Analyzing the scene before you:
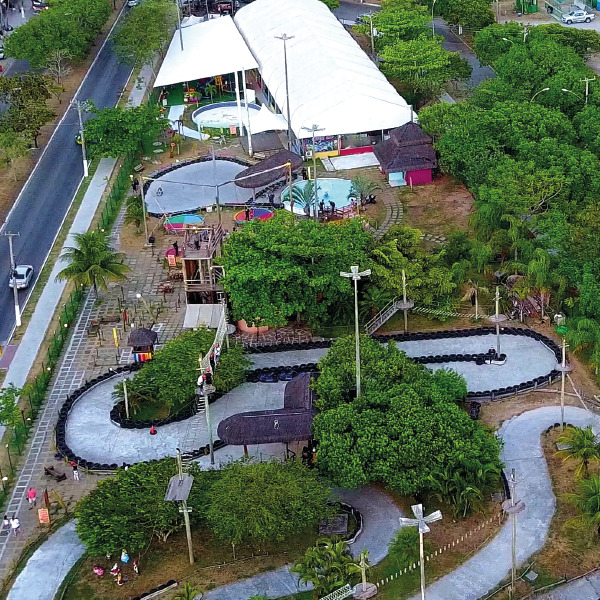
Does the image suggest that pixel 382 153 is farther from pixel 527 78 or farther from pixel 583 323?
pixel 583 323

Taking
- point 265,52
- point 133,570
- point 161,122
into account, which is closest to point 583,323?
point 133,570

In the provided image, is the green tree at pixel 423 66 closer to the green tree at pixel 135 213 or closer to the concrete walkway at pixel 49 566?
the green tree at pixel 135 213

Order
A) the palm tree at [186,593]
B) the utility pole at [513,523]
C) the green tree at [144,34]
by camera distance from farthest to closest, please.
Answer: the green tree at [144,34]
the palm tree at [186,593]
the utility pole at [513,523]

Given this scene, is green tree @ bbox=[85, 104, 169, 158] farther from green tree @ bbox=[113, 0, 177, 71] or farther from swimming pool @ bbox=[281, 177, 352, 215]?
green tree @ bbox=[113, 0, 177, 71]

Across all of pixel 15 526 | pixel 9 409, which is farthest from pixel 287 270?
pixel 15 526

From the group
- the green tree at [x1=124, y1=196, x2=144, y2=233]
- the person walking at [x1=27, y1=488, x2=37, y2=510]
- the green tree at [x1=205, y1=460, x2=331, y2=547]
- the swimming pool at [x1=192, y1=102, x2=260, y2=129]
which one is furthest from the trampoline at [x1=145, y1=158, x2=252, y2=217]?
the green tree at [x1=205, y1=460, x2=331, y2=547]

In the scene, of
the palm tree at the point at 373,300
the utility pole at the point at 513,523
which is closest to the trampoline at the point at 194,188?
the palm tree at the point at 373,300

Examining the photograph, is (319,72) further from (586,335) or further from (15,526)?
(15,526)
